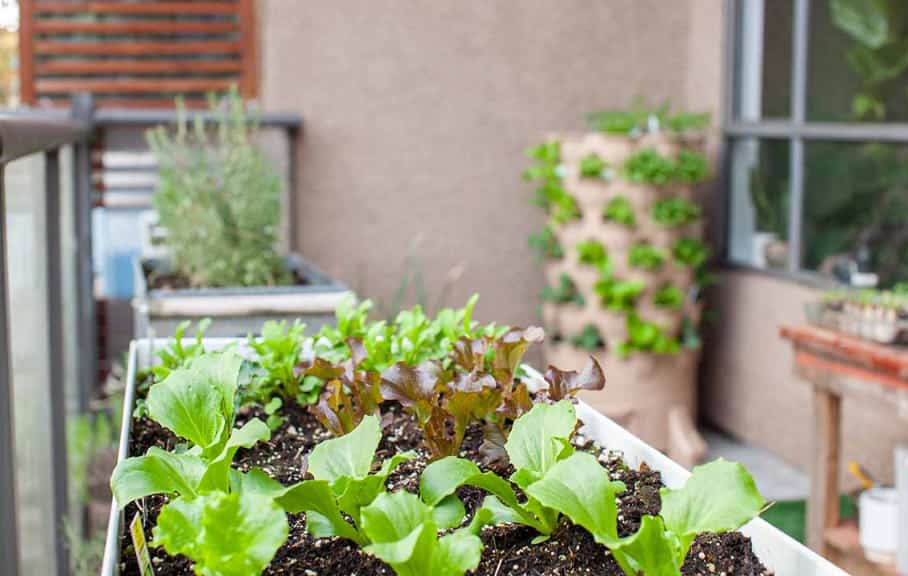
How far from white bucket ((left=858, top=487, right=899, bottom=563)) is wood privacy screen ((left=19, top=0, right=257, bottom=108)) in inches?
136

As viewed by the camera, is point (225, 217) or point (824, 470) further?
point (824, 470)

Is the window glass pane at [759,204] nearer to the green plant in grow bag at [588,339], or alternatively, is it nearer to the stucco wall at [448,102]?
the stucco wall at [448,102]

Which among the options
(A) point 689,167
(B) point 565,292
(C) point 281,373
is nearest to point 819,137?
(A) point 689,167

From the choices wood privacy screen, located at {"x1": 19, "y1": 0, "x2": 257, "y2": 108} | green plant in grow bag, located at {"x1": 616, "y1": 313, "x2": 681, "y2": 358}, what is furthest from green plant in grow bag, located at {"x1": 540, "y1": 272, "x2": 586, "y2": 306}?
wood privacy screen, located at {"x1": 19, "y1": 0, "x2": 257, "y2": 108}

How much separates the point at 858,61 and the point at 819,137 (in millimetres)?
332

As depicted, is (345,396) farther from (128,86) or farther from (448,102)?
(128,86)

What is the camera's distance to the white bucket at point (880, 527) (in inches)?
129

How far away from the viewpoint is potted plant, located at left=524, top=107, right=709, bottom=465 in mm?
4824

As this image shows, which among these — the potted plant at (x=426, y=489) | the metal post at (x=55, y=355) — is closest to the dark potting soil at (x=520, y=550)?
the potted plant at (x=426, y=489)

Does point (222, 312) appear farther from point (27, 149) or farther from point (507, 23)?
point (507, 23)

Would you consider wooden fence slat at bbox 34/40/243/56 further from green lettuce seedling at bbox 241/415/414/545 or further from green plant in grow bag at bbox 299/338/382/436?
green lettuce seedling at bbox 241/415/414/545

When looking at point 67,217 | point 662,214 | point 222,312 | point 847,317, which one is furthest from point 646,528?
point 662,214

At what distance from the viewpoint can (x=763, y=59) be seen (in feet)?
16.7

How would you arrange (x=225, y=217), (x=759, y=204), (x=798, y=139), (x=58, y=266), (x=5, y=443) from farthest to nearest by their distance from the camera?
(x=759, y=204), (x=798, y=139), (x=225, y=217), (x=58, y=266), (x=5, y=443)
